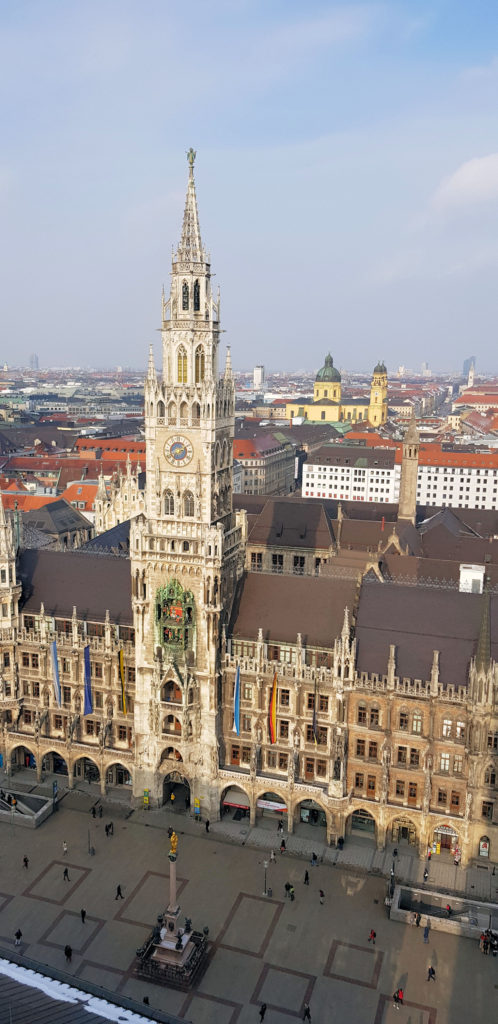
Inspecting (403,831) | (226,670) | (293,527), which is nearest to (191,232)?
(226,670)

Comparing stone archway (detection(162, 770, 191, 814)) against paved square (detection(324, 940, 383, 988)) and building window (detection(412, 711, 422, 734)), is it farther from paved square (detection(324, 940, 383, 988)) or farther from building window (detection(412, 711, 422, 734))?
building window (detection(412, 711, 422, 734))

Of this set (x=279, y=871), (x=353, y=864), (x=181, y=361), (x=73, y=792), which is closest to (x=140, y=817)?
(x=73, y=792)

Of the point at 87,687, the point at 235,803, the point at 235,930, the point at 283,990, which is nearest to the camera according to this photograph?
the point at 283,990

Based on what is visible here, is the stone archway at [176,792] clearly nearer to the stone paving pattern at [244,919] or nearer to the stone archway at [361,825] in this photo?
the stone paving pattern at [244,919]

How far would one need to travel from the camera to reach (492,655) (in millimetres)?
68438

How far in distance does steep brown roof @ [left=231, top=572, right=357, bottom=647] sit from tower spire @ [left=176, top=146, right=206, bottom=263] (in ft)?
104

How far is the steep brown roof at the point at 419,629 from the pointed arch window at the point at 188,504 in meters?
18.3

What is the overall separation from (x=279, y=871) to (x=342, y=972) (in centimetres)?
1245

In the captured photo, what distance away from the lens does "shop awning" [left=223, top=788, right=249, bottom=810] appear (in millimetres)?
76125

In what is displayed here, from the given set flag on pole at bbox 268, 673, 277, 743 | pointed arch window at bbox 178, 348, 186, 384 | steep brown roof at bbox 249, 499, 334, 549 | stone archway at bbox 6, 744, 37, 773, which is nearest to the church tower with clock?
pointed arch window at bbox 178, 348, 186, 384

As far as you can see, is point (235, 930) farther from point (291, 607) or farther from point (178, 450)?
point (178, 450)

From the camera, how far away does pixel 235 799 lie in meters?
76.6

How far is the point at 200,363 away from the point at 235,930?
48.6 metres

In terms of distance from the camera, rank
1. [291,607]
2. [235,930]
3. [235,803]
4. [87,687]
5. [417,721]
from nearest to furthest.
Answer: [235,930]
[417,721]
[235,803]
[291,607]
[87,687]
